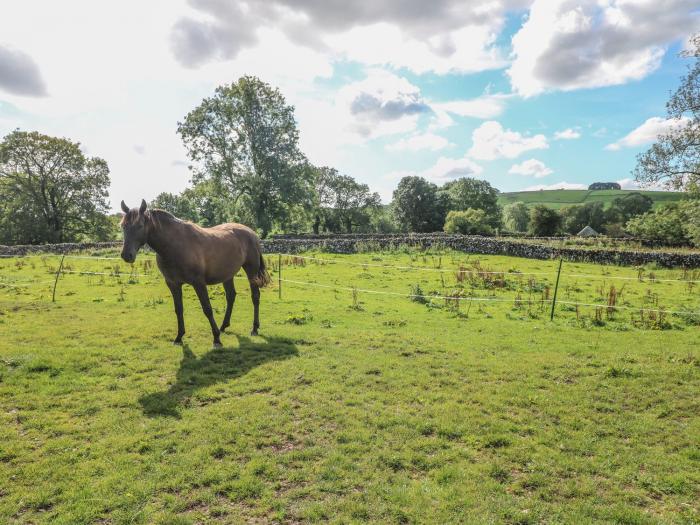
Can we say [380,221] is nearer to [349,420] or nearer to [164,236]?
[164,236]

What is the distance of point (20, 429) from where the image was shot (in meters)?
5.11

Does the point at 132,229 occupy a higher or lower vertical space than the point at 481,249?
higher

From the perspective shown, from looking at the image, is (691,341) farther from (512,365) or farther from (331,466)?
(331,466)

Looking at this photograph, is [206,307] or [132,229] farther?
[206,307]

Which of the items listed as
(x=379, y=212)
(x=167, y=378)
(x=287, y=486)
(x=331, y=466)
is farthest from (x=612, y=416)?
(x=379, y=212)

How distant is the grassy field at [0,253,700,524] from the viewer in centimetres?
389

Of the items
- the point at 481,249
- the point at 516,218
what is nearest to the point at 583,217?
the point at 516,218

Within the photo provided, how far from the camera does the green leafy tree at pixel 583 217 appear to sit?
77562mm

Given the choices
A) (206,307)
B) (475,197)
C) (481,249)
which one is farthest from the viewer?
(475,197)

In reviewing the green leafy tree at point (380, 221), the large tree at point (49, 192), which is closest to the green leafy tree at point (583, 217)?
the green leafy tree at point (380, 221)

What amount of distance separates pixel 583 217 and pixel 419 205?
36449 mm

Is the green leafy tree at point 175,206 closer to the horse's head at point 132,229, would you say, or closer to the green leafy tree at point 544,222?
the green leafy tree at point 544,222

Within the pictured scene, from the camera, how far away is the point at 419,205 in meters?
69.1

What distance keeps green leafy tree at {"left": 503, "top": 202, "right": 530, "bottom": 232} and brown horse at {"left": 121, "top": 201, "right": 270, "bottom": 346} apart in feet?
278
